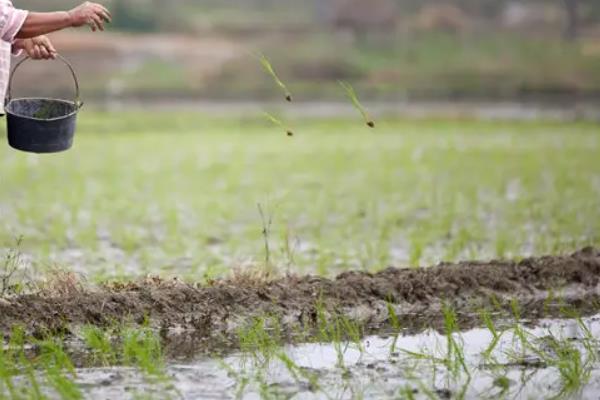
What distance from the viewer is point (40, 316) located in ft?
18.3

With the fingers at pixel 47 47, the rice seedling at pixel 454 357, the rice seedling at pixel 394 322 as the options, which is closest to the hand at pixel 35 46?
the fingers at pixel 47 47

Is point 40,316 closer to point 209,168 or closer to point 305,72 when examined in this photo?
point 209,168

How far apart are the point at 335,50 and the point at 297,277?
34.6 metres

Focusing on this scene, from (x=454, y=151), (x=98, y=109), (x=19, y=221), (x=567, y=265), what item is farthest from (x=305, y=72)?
(x=567, y=265)

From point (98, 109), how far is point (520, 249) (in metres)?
19.7

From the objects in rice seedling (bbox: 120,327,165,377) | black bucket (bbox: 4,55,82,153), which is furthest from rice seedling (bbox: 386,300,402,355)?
black bucket (bbox: 4,55,82,153)

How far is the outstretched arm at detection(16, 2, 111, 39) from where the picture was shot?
17.5ft

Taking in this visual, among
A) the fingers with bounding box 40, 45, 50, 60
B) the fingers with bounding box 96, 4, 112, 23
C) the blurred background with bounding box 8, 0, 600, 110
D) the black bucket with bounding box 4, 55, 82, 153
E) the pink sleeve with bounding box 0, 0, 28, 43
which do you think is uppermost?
the fingers with bounding box 96, 4, 112, 23

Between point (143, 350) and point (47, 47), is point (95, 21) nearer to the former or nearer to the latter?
point (47, 47)

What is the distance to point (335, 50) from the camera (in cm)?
4072

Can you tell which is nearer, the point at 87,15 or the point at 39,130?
the point at 87,15

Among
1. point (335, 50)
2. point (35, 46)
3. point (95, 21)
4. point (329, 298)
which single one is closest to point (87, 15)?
point (95, 21)

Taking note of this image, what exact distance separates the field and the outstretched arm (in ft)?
3.39

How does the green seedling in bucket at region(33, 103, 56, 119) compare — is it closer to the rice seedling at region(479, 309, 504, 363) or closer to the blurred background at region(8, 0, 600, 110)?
the rice seedling at region(479, 309, 504, 363)
